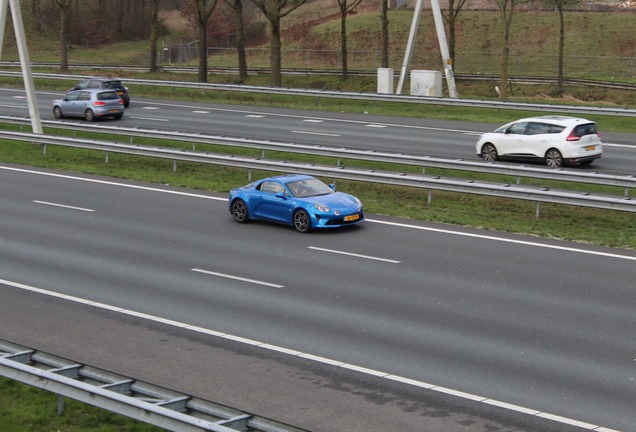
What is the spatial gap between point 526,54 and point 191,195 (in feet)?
156

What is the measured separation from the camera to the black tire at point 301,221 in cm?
2108

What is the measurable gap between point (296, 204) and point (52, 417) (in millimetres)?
10999

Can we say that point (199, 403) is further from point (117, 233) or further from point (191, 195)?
point (191, 195)

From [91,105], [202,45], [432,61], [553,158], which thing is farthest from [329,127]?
[432,61]

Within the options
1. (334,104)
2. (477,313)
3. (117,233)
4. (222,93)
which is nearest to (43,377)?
(477,313)

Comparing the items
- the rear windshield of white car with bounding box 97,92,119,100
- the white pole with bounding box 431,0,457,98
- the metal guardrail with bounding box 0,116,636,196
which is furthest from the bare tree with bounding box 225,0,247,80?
the metal guardrail with bounding box 0,116,636,196

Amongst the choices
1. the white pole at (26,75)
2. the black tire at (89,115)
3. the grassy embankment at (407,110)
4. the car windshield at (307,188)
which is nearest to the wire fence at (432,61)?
the grassy embankment at (407,110)

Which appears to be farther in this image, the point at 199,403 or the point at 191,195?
the point at 191,195

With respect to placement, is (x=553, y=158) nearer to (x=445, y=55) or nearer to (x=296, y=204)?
(x=296, y=204)

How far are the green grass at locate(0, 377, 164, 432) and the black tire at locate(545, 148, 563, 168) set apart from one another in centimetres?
1977

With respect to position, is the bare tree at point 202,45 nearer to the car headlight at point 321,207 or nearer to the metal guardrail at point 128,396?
the car headlight at point 321,207

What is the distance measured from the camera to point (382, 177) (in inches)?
981

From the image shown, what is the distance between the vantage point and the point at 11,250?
19.9 metres

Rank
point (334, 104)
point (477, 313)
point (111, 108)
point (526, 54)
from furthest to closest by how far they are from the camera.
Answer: point (526, 54) < point (334, 104) < point (111, 108) < point (477, 313)
